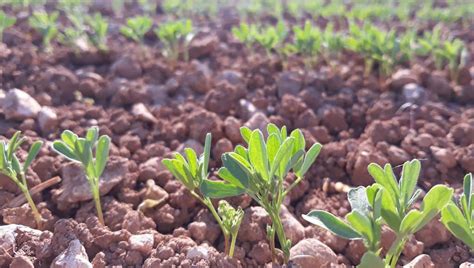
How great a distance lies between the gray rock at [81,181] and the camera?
1.63 meters

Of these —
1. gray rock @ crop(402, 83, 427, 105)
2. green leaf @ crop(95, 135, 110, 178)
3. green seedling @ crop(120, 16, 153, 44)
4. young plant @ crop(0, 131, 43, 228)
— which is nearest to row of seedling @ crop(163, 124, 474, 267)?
green leaf @ crop(95, 135, 110, 178)

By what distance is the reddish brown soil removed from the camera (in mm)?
1431

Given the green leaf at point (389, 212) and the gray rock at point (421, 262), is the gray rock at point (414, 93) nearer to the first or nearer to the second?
the gray rock at point (421, 262)

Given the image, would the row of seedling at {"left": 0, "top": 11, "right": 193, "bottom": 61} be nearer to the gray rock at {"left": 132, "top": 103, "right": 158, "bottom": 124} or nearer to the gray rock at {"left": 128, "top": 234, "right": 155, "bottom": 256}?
the gray rock at {"left": 132, "top": 103, "right": 158, "bottom": 124}

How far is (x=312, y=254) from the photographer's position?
1.38 metres

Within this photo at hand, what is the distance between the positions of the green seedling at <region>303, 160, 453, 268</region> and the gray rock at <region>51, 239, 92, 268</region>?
0.65 m

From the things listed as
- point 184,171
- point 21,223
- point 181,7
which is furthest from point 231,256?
point 181,7

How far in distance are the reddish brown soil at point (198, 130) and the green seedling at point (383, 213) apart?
1.17ft

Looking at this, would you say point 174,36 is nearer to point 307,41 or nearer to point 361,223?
point 307,41

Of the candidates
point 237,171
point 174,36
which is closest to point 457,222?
point 237,171

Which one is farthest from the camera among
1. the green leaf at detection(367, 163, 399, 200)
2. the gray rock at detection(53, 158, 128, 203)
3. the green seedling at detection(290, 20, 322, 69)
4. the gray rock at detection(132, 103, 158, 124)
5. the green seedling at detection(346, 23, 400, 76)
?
the green seedling at detection(290, 20, 322, 69)

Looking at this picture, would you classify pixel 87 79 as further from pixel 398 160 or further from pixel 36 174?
pixel 398 160

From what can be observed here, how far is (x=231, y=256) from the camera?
1.36 m

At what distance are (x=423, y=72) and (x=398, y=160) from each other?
1104 millimetres
